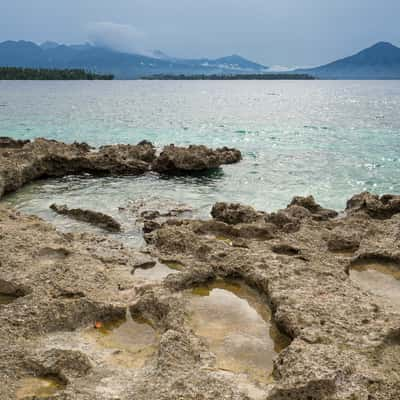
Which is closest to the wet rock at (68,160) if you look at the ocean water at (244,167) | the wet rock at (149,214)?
the ocean water at (244,167)

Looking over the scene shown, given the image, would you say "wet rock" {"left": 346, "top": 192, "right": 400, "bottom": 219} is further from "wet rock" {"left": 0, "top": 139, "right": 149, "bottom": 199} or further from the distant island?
the distant island

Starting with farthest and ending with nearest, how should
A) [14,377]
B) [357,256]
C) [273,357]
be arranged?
[357,256] → [273,357] → [14,377]

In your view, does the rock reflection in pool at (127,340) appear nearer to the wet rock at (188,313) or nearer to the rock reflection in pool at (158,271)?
the wet rock at (188,313)

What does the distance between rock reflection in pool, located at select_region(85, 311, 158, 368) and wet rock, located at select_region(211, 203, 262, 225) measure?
765 centimetres

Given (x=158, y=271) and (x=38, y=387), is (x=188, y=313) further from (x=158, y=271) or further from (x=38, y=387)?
(x=38, y=387)

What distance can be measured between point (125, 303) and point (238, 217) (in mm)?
7614

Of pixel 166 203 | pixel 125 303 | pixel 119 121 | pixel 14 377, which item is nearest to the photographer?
pixel 14 377

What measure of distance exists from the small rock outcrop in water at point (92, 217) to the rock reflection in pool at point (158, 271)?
4.16 meters

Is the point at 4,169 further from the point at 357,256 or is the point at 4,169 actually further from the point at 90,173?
the point at 357,256

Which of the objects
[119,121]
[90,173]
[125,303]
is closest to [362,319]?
[125,303]

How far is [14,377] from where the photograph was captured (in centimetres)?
688

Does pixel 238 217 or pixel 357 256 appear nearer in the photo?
pixel 357 256

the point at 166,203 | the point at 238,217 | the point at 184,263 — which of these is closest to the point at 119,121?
the point at 166,203

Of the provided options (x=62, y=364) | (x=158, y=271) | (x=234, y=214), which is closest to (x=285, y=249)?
(x=158, y=271)
